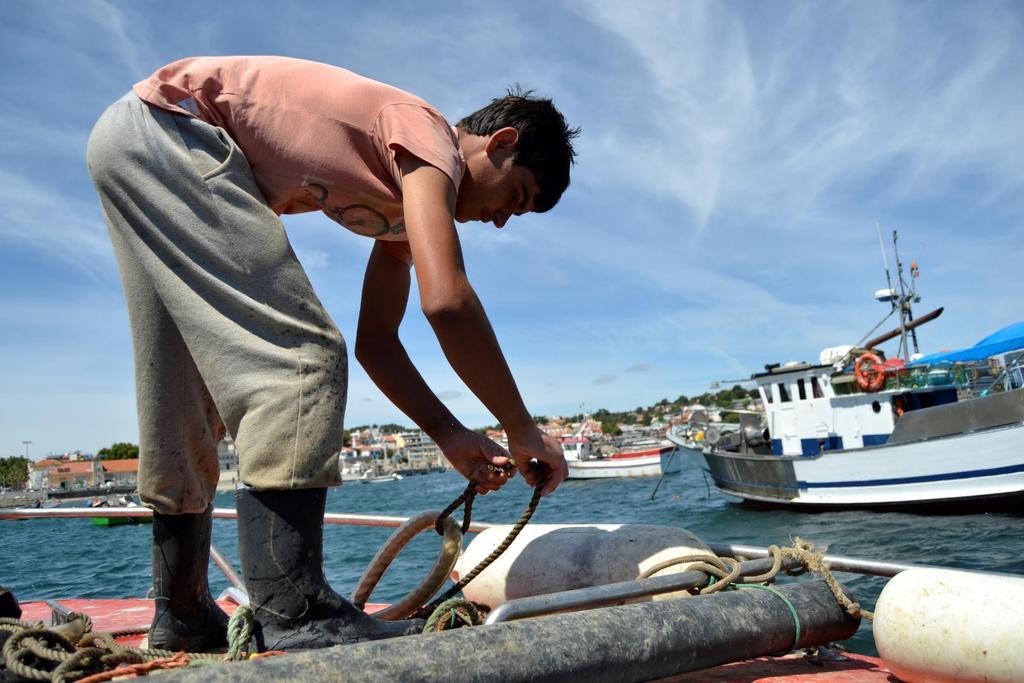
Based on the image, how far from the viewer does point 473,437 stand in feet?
5.89

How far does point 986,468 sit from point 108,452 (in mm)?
97661

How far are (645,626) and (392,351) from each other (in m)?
1.04

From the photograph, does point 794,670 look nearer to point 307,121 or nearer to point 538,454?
point 538,454

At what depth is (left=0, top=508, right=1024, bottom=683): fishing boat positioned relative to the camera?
0.95 metres

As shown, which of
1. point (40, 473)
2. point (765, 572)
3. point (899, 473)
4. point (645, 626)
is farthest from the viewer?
point (40, 473)

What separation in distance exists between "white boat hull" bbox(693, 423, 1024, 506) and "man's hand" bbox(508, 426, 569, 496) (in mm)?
15165

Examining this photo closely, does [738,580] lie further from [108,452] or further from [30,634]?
[108,452]

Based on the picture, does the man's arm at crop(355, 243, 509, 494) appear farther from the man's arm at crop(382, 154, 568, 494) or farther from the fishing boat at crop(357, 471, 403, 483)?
the fishing boat at crop(357, 471, 403, 483)

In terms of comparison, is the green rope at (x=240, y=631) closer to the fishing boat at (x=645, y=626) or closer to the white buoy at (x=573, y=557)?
the fishing boat at (x=645, y=626)

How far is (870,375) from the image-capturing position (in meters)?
17.9

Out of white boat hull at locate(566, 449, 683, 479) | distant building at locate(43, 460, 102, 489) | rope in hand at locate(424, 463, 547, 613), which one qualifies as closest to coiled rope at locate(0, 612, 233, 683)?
rope in hand at locate(424, 463, 547, 613)

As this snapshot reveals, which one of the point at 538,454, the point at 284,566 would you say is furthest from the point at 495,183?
the point at 284,566

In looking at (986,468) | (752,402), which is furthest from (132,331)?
(752,402)

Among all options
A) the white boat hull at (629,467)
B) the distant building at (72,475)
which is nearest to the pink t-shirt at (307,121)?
the white boat hull at (629,467)
